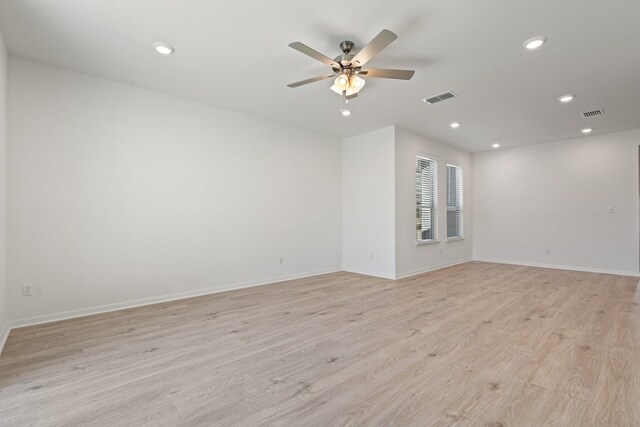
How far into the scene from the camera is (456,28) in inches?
99.8

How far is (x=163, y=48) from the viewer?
2852 mm

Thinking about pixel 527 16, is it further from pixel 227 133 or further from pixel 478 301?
pixel 227 133

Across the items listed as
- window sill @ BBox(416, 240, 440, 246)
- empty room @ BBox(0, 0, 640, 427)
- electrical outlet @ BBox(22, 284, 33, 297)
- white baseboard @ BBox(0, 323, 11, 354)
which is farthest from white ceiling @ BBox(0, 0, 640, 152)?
white baseboard @ BBox(0, 323, 11, 354)

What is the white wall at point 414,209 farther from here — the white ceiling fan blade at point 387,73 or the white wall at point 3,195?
the white wall at point 3,195

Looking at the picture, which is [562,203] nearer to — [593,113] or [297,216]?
[593,113]

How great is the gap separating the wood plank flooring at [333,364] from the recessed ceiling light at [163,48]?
2.70 m

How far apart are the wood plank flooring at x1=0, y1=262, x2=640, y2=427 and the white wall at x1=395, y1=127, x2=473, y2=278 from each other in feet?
5.39

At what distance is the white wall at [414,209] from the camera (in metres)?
5.35

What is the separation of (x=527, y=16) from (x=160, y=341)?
4064mm

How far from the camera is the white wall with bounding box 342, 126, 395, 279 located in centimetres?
530

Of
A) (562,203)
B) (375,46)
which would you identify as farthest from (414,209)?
(375,46)

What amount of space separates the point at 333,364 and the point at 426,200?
181 inches

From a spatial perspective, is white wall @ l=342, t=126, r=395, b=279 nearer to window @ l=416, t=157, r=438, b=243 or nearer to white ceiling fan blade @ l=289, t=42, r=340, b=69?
window @ l=416, t=157, r=438, b=243

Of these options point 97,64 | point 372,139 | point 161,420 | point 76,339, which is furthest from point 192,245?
point 372,139
